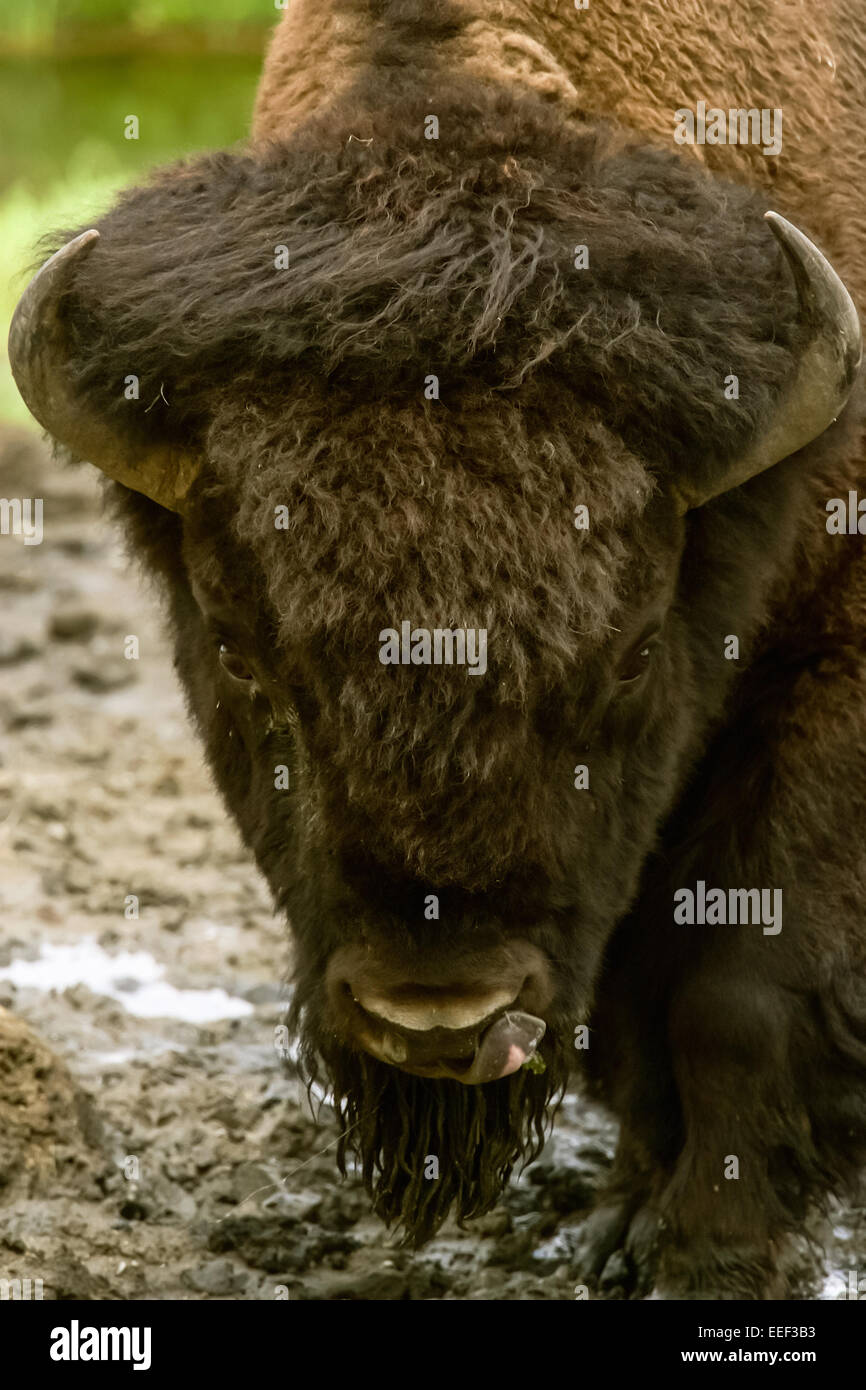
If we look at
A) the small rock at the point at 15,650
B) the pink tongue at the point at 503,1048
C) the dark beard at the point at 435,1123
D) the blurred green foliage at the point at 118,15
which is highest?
the blurred green foliage at the point at 118,15

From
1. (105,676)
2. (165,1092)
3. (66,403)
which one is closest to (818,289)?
(66,403)

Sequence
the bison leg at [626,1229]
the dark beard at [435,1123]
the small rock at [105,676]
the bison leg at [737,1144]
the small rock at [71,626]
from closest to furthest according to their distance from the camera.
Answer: the dark beard at [435,1123] → the bison leg at [737,1144] → the bison leg at [626,1229] → the small rock at [105,676] → the small rock at [71,626]

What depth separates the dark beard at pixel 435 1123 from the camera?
139 inches

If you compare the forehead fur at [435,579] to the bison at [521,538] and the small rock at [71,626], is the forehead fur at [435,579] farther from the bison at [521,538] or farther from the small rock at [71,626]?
the small rock at [71,626]

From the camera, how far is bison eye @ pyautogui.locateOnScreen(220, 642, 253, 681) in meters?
3.62

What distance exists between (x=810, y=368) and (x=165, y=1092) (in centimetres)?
267

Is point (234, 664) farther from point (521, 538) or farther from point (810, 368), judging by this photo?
point (810, 368)

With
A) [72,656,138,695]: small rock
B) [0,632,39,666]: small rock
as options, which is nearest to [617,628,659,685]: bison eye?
[72,656,138,695]: small rock

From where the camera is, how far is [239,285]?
3357 millimetres

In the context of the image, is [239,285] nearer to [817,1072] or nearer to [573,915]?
[573,915]

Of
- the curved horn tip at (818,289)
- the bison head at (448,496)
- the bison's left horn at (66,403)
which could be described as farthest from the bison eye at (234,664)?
the curved horn tip at (818,289)

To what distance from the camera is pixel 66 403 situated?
3.57m

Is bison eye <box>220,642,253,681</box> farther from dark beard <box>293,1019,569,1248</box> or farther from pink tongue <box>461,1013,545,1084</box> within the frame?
pink tongue <box>461,1013,545,1084</box>

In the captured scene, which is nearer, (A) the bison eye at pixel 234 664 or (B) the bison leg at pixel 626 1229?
(A) the bison eye at pixel 234 664
